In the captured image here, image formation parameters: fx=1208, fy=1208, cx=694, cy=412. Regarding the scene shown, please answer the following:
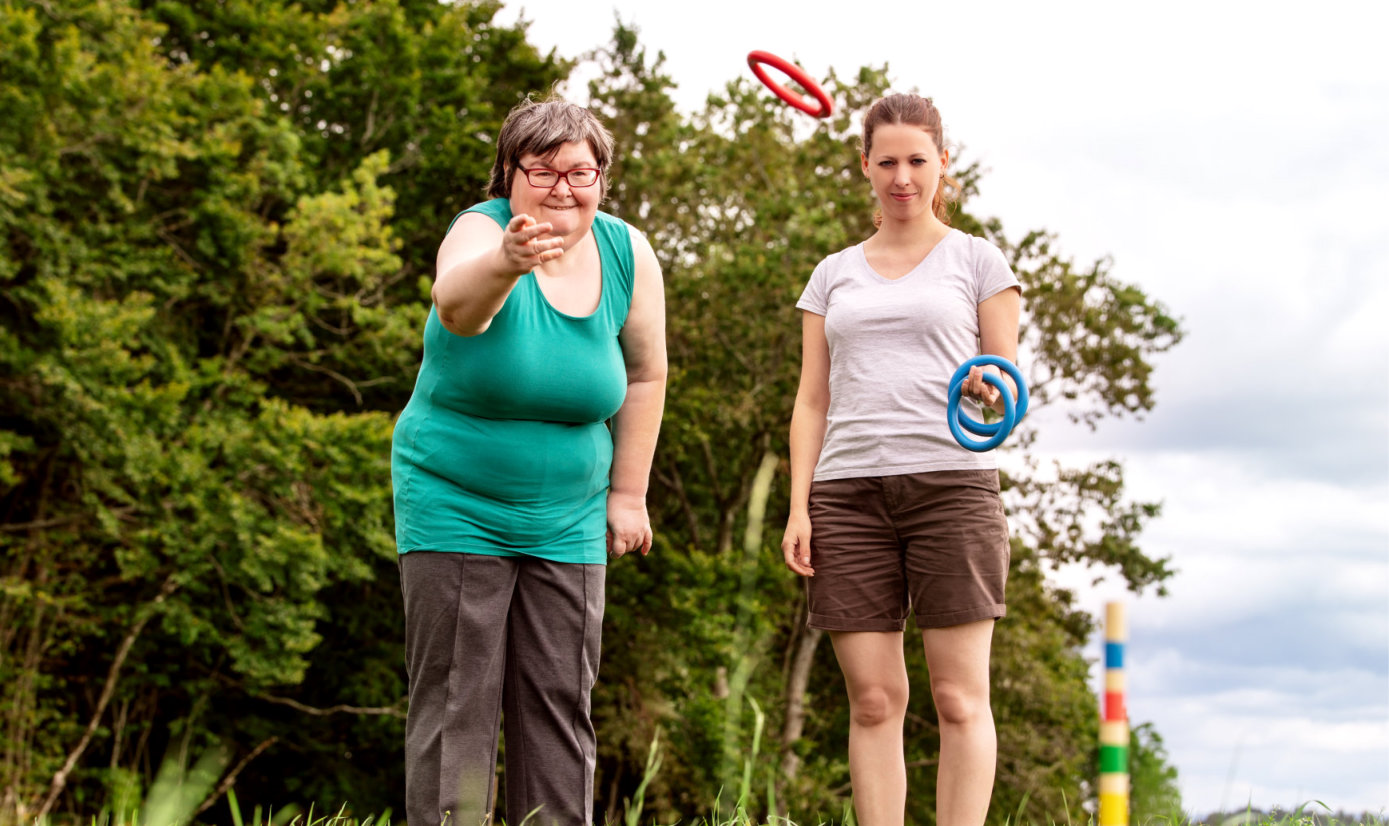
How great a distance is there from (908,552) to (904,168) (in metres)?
0.87

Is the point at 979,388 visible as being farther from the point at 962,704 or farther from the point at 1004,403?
the point at 962,704

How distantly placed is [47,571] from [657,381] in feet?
38.3

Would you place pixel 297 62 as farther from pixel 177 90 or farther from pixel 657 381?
pixel 657 381

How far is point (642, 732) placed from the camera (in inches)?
571

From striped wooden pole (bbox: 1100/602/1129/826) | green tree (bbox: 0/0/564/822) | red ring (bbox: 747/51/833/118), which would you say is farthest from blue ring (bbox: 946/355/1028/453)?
green tree (bbox: 0/0/564/822)

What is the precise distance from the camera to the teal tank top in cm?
242

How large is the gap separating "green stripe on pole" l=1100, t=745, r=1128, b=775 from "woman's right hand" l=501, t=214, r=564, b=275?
121cm

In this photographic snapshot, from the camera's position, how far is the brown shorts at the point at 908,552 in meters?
2.60

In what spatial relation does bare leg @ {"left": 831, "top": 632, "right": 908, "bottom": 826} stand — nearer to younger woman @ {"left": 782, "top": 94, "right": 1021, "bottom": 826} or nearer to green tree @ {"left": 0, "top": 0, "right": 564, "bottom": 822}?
younger woman @ {"left": 782, "top": 94, "right": 1021, "bottom": 826}

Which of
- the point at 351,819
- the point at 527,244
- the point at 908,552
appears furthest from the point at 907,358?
the point at 351,819

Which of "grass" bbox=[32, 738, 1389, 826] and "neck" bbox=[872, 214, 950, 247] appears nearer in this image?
"grass" bbox=[32, 738, 1389, 826]

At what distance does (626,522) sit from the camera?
8.82ft

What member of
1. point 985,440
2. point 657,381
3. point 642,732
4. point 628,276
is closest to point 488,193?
point 628,276

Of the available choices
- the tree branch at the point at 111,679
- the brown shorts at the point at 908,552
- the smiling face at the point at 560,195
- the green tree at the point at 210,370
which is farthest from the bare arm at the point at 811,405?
the tree branch at the point at 111,679
